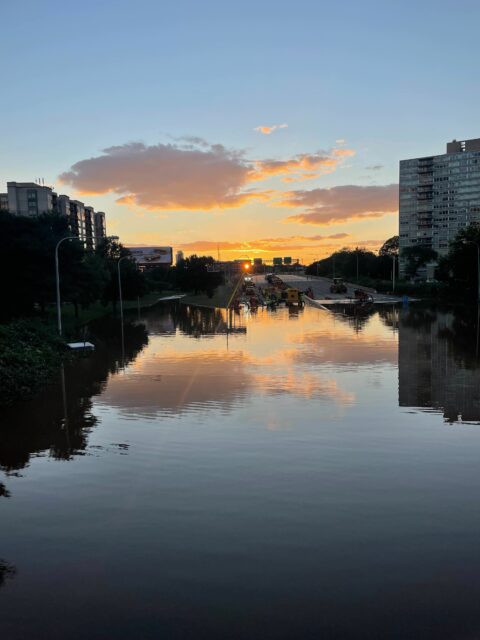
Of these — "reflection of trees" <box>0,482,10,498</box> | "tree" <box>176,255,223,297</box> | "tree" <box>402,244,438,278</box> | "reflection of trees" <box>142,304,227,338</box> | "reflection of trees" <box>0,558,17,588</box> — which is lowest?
"reflection of trees" <box>0,558,17,588</box>

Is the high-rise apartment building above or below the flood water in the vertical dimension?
above

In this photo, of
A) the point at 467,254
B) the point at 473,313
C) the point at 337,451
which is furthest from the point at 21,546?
the point at 467,254

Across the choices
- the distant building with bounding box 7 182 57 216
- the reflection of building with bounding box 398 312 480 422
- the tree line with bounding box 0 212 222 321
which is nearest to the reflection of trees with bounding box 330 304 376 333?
the reflection of building with bounding box 398 312 480 422

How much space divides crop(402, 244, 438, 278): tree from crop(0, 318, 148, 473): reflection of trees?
151 meters

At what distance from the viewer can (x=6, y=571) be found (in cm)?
812

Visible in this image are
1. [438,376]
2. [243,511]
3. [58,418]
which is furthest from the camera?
[438,376]

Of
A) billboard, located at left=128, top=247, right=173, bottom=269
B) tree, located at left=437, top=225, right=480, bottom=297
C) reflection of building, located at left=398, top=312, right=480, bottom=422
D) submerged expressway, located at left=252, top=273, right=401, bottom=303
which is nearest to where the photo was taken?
reflection of building, located at left=398, top=312, right=480, bottom=422

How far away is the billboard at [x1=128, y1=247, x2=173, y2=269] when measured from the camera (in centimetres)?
17038

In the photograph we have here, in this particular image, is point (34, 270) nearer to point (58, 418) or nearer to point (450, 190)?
point (58, 418)

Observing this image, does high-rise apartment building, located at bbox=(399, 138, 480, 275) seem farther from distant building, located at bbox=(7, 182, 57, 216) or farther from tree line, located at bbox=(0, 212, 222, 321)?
tree line, located at bbox=(0, 212, 222, 321)

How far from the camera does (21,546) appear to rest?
8852 mm

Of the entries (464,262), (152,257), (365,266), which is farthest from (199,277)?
(365,266)

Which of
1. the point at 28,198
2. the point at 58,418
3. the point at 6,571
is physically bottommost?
the point at 6,571

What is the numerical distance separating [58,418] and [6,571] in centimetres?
912
